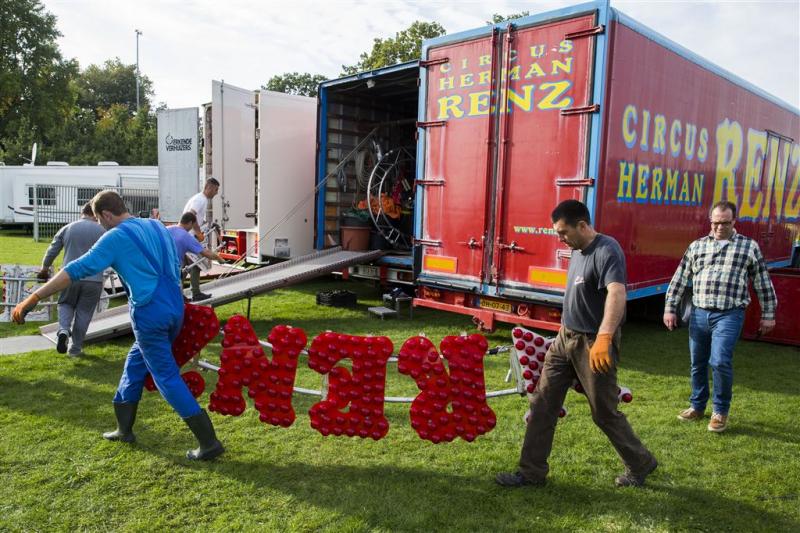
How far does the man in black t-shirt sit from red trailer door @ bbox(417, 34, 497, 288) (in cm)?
358

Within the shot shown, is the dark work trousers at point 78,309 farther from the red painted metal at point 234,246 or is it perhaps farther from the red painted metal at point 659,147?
the red painted metal at point 659,147

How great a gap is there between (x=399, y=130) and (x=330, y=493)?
8528mm

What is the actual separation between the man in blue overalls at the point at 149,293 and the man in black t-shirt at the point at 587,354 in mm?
1991

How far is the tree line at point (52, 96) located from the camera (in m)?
27.8

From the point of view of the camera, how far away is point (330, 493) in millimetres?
3695

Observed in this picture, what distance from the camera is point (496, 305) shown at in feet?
23.8

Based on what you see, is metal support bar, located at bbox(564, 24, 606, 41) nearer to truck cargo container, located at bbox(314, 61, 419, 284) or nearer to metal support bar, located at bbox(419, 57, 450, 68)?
metal support bar, located at bbox(419, 57, 450, 68)

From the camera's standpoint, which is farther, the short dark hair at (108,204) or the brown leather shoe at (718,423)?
the brown leather shoe at (718,423)

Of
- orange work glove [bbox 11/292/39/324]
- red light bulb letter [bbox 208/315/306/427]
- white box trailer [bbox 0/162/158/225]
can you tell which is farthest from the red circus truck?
white box trailer [bbox 0/162/158/225]

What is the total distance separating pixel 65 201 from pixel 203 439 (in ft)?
84.5

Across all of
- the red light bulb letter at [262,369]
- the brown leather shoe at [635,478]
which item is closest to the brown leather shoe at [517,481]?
the brown leather shoe at [635,478]

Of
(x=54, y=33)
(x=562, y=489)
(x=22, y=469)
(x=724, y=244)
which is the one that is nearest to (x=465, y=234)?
(x=724, y=244)

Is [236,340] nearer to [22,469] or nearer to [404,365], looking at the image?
[404,365]

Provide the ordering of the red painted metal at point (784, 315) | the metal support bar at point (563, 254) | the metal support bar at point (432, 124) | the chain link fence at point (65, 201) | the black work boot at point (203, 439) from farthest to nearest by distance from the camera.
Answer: the chain link fence at point (65, 201), the red painted metal at point (784, 315), the metal support bar at point (432, 124), the metal support bar at point (563, 254), the black work boot at point (203, 439)
